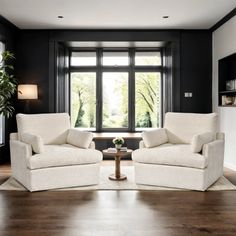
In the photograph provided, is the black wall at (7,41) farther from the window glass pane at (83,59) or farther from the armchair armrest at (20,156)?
the armchair armrest at (20,156)

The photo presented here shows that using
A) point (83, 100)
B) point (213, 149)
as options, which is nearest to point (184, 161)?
point (213, 149)

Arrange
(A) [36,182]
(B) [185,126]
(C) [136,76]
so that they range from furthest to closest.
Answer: (C) [136,76] → (B) [185,126] → (A) [36,182]

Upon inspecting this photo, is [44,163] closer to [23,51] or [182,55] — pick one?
[23,51]

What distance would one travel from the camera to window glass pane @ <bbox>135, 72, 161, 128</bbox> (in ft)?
22.3

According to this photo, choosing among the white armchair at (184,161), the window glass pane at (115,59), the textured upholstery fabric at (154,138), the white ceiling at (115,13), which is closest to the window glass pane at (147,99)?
the window glass pane at (115,59)

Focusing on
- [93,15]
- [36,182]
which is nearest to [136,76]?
[93,15]

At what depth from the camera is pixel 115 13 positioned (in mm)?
4988

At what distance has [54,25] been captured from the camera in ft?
18.7

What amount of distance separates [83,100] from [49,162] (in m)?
3.45

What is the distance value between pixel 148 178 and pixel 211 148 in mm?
868

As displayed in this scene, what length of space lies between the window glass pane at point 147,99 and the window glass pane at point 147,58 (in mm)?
233

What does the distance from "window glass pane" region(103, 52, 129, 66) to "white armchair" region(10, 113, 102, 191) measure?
312cm

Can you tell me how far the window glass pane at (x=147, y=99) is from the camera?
680 cm

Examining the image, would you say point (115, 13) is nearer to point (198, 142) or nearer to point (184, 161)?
point (198, 142)
